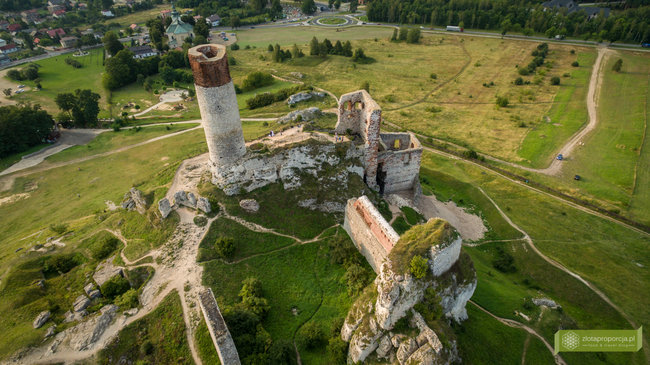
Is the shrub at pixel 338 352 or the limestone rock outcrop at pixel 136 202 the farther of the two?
the limestone rock outcrop at pixel 136 202

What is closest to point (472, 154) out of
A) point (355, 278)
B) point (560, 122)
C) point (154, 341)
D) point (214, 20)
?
point (560, 122)

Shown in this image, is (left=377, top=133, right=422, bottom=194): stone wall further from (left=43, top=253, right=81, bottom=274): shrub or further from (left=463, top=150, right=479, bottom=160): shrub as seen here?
(left=43, top=253, right=81, bottom=274): shrub

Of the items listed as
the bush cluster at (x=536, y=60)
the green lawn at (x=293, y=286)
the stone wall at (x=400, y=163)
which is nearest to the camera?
the green lawn at (x=293, y=286)

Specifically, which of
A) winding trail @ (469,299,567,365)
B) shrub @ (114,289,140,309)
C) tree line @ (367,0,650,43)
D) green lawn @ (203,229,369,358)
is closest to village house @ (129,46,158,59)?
shrub @ (114,289,140,309)

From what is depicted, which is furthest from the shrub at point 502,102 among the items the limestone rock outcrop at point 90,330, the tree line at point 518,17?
the limestone rock outcrop at point 90,330

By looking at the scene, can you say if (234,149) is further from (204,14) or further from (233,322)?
(204,14)

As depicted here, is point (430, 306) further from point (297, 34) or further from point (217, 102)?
point (297, 34)

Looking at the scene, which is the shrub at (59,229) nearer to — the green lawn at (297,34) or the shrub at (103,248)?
the shrub at (103,248)

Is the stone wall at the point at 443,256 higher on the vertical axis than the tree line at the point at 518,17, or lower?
lower

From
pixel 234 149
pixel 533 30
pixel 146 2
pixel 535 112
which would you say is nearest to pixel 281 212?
pixel 234 149
